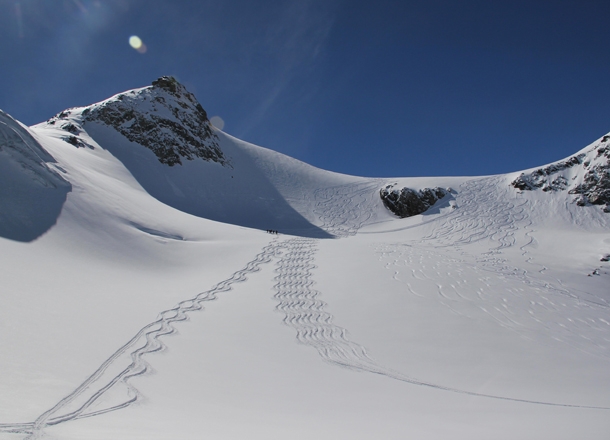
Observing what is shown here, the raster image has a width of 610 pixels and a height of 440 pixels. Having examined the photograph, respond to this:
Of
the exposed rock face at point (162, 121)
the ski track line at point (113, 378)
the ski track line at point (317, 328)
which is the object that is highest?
the exposed rock face at point (162, 121)

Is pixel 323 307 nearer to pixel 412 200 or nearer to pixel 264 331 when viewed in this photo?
pixel 264 331

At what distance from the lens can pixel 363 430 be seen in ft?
10.8

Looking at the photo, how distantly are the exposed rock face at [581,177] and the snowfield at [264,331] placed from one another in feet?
42.2

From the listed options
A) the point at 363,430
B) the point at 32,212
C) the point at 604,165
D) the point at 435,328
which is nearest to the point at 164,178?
the point at 32,212

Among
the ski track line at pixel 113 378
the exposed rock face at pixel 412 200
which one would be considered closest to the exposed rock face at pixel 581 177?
the exposed rock face at pixel 412 200

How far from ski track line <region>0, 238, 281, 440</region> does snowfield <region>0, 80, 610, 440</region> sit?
3cm

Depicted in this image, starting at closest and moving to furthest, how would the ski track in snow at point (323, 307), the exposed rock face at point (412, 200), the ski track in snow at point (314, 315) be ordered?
the ski track in snow at point (323, 307) < the ski track in snow at point (314, 315) < the exposed rock face at point (412, 200)

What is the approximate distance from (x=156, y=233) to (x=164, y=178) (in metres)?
20.4

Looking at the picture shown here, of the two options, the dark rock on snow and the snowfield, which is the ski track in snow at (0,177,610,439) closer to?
the snowfield

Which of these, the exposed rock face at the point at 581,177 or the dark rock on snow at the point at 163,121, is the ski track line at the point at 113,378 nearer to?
the dark rock on snow at the point at 163,121

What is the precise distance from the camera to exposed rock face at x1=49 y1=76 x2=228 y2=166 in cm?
3631

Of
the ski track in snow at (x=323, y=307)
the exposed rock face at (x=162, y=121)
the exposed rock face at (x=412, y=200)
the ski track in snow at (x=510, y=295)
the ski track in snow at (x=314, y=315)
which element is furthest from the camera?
the exposed rock face at (x=162, y=121)

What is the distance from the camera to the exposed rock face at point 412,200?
32.8 m

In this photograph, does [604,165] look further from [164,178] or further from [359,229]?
[164,178]
